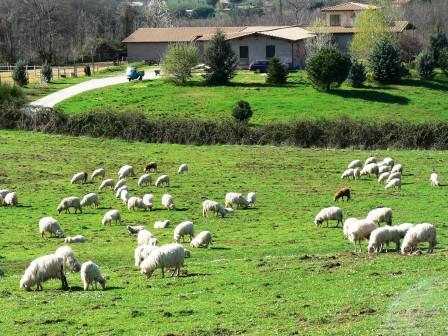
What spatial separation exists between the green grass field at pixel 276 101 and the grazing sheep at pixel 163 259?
4835cm

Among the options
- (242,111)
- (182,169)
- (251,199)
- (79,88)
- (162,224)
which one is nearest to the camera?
(162,224)

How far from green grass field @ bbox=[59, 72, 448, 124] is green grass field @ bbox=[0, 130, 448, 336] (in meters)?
17.1

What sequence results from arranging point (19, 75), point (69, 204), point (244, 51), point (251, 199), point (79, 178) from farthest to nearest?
1. point (244, 51)
2. point (19, 75)
3. point (79, 178)
4. point (251, 199)
5. point (69, 204)

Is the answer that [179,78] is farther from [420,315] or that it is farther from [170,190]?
[420,315]

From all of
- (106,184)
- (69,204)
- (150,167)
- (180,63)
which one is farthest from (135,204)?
(180,63)

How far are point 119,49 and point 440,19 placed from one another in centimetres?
4241

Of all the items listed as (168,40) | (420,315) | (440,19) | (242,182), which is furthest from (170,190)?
(440,19)

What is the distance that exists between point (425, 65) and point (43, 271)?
225 ft

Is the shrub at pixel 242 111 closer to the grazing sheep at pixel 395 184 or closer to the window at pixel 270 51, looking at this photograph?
the grazing sheep at pixel 395 184

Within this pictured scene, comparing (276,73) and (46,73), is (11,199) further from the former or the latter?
(46,73)

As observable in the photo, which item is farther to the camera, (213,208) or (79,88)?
(79,88)

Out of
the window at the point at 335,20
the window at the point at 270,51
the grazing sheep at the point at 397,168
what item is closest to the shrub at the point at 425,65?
the window at the point at 270,51

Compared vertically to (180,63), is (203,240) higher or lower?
lower

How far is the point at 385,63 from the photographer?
86.6m
